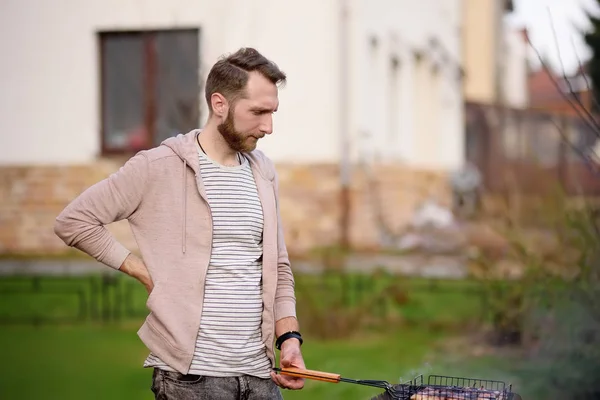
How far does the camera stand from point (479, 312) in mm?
11570

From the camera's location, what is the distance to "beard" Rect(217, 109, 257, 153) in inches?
168

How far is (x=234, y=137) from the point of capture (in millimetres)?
4266

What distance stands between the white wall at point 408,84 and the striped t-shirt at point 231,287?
579 inches

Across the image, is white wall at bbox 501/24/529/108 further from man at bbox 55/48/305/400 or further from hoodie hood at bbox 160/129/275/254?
man at bbox 55/48/305/400

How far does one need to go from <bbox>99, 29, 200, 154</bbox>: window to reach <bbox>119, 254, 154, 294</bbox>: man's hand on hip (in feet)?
47.0

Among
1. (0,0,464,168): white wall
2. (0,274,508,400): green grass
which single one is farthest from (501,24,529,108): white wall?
(0,274,508,400): green grass

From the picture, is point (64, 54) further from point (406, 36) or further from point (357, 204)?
point (406, 36)

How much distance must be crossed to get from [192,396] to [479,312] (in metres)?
7.63

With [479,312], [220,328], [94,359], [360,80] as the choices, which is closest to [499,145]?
[360,80]

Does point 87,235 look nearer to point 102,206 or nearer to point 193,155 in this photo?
point 102,206

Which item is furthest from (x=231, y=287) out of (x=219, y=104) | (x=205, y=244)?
(x=219, y=104)

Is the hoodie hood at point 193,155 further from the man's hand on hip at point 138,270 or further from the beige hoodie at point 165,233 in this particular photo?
the man's hand on hip at point 138,270

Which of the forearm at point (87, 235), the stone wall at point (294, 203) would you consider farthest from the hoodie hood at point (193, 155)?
the stone wall at point (294, 203)

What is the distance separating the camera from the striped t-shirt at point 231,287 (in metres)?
4.22
